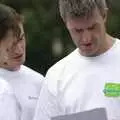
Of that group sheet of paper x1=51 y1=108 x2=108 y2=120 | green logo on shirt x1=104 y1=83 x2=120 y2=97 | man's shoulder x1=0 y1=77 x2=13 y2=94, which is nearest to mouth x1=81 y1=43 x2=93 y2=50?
green logo on shirt x1=104 y1=83 x2=120 y2=97

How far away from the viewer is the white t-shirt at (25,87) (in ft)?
Result: 12.8

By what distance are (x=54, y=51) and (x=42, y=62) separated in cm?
85

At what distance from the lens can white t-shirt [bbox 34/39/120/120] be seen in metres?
3.70

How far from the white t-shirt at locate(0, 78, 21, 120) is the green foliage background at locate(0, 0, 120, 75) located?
20.2 ft

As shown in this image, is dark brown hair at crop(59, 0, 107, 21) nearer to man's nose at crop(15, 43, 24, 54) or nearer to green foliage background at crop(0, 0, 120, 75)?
man's nose at crop(15, 43, 24, 54)

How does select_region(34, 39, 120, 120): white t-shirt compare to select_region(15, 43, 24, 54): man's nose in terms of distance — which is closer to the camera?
select_region(34, 39, 120, 120): white t-shirt

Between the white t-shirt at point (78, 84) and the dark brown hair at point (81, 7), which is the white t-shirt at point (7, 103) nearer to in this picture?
the white t-shirt at point (78, 84)

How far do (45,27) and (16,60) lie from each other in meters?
6.78

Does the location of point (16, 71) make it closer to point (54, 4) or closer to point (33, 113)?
point (33, 113)

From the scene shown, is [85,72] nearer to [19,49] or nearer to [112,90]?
[112,90]

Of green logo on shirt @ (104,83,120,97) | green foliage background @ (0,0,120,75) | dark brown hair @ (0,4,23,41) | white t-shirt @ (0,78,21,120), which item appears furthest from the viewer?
green foliage background @ (0,0,120,75)

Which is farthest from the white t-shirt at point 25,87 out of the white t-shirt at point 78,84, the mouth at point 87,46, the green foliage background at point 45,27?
the green foliage background at point 45,27

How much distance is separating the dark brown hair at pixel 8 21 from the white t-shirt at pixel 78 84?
0.33 meters

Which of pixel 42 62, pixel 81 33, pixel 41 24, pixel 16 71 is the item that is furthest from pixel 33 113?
pixel 41 24
